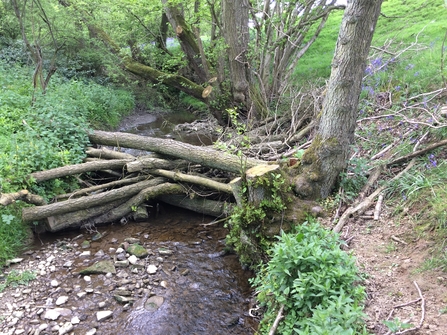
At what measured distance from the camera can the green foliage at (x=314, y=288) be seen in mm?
2402

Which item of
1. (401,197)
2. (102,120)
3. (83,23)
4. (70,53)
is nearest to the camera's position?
(401,197)

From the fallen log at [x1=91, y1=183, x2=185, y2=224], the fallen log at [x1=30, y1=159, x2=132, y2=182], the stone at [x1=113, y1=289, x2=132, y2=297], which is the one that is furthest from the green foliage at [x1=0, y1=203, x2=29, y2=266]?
the stone at [x1=113, y1=289, x2=132, y2=297]

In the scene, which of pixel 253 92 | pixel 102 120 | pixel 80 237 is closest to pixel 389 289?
pixel 80 237

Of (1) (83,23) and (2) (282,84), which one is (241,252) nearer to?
(2) (282,84)

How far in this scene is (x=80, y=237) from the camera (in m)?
5.32

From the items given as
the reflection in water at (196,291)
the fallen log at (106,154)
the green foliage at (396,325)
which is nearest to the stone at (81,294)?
the reflection in water at (196,291)

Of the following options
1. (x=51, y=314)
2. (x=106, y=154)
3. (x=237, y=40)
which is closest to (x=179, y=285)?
(x=51, y=314)

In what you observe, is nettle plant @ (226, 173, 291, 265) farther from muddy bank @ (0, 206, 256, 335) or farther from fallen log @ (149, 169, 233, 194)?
fallen log @ (149, 169, 233, 194)

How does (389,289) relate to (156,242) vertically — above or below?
above

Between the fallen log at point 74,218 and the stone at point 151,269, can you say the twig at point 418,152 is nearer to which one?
the stone at point 151,269

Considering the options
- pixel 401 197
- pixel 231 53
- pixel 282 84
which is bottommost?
pixel 401 197

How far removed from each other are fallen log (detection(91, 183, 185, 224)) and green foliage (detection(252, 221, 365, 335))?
3.15m

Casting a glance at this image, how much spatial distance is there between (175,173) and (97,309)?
277 centimetres

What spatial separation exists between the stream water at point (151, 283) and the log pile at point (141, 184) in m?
0.31
